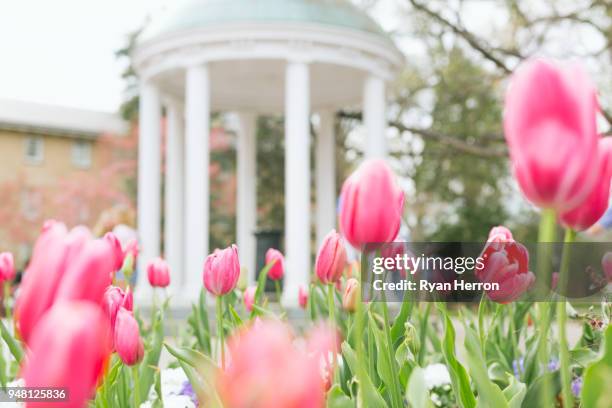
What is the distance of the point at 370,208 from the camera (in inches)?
33.6

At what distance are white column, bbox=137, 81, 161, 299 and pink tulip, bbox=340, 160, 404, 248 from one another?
42.1ft

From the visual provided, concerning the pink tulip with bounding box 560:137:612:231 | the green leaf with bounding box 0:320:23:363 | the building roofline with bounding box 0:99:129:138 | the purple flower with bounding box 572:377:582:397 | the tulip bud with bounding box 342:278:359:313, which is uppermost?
the building roofline with bounding box 0:99:129:138

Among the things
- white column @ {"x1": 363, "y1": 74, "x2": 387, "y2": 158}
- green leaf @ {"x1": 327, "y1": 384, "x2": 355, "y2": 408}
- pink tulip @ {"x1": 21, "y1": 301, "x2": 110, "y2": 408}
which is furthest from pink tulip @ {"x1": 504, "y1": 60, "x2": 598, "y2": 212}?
white column @ {"x1": 363, "y1": 74, "x2": 387, "y2": 158}

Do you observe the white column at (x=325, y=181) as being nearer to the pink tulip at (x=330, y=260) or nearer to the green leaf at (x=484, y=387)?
the pink tulip at (x=330, y=260)

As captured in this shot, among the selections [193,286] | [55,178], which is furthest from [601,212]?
[55,178]

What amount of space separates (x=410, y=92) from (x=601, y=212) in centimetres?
1927

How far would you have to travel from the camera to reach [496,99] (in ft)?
67.2

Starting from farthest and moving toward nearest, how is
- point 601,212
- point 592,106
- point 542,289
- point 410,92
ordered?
point 410,92
point 601,212
point 542,289
point 592,106

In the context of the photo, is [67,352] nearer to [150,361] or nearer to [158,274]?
[150,361]

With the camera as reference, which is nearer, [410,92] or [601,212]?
[601,212]

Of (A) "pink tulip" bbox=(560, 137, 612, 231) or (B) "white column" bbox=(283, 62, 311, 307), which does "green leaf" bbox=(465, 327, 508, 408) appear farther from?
(B) "white column" bbox=(283, 62, 311, 307)

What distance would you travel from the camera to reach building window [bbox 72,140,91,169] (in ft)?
97.2

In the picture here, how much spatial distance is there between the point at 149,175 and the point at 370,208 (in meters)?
13.2

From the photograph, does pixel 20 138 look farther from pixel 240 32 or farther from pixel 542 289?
pixel 542 289
